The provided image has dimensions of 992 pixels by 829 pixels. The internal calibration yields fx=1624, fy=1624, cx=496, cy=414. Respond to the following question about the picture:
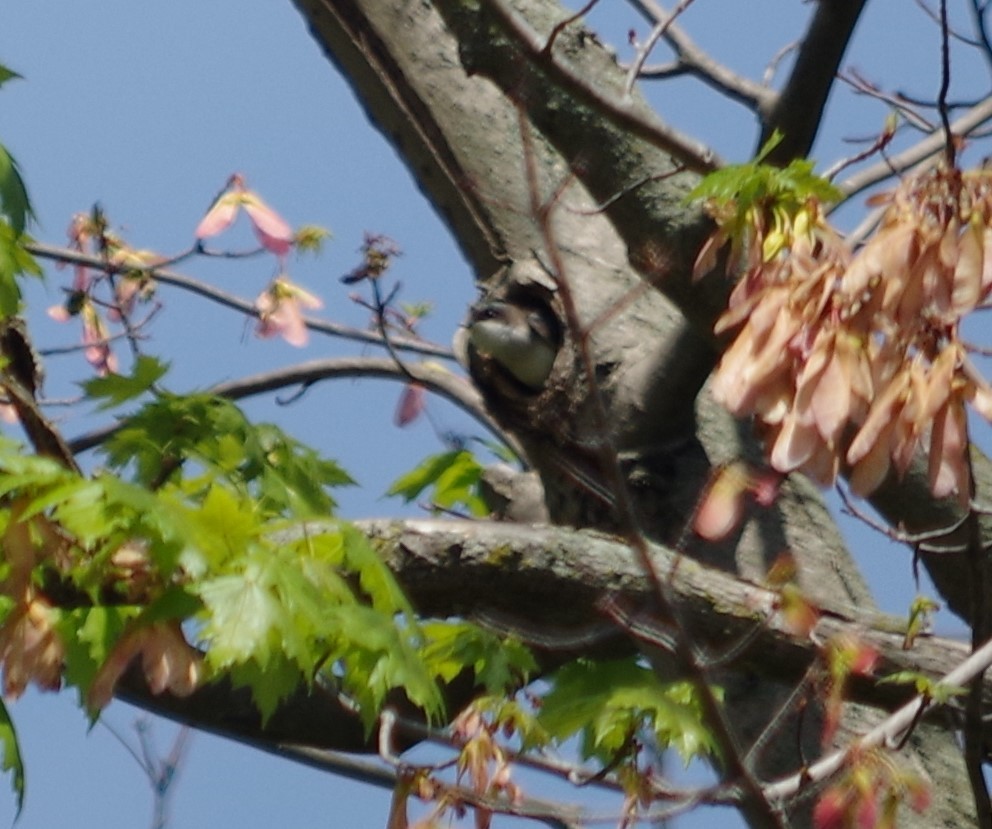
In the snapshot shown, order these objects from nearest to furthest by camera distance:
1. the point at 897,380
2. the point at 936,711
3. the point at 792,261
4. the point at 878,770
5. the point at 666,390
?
the point at 878,770 → the point at 897,380 → the point at 792,261 → the point at 936,711 → the point at 666,390

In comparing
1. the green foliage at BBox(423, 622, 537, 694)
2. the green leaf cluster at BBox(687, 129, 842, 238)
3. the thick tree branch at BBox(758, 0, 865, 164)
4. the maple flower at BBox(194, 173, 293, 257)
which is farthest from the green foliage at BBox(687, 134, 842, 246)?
the maple flower at BBox(194, 173, 293, 257)

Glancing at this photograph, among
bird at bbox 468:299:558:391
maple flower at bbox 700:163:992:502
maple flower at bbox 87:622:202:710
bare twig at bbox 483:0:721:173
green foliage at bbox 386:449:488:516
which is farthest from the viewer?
green foliage at bbox 386:449:488:516

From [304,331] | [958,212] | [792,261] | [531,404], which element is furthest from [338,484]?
[304,331]

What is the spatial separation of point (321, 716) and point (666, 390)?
761 millimetres

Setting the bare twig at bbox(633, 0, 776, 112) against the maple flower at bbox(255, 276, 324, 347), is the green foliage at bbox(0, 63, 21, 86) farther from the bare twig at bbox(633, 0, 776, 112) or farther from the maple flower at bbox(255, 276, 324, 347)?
the maple flower at bbox(255, 276, 324, 347)

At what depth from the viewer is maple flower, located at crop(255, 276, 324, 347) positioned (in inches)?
173

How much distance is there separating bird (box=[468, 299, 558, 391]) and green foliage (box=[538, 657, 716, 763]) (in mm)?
580

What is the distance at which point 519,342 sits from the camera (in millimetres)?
2697

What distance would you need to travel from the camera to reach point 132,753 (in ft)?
13.9

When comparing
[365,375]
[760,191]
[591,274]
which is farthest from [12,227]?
[365,375]

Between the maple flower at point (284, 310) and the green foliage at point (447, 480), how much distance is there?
1302mm

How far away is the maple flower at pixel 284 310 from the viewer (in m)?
4.40

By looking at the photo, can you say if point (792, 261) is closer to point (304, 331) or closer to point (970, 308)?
point (970, 308)

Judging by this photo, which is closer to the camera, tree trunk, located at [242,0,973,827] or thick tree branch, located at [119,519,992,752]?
thick tree branch, located at [119,519,992,752]
